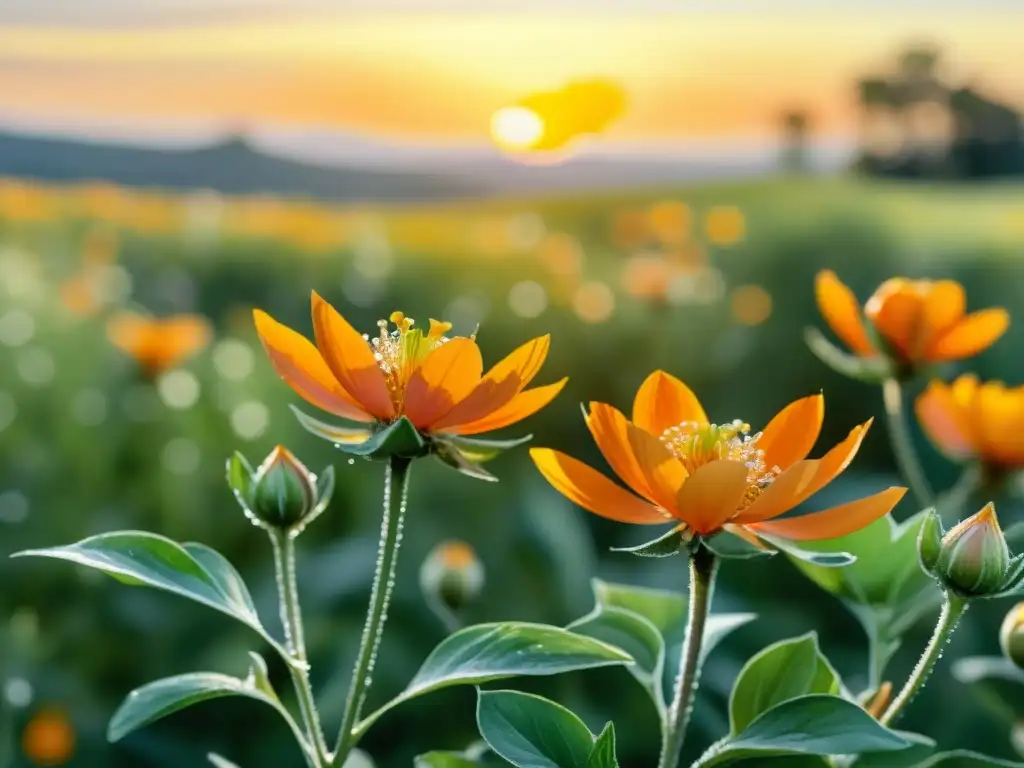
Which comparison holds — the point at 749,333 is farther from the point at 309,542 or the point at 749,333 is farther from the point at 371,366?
the point at 371,366

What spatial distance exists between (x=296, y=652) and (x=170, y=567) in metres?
0.04

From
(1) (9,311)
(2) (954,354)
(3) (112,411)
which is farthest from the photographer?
(1) (9,311)

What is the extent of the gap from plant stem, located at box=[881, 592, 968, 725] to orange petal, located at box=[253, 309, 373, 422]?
0.55 feet

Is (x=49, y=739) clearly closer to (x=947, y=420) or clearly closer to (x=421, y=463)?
(x=421, y=463)

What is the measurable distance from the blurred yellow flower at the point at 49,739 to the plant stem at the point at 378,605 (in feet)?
2.53

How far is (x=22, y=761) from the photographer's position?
3.26 feet

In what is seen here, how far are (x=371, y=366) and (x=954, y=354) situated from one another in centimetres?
31

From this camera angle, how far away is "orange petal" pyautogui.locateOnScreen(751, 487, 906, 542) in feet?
1.00

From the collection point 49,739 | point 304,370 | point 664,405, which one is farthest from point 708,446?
point 49,739

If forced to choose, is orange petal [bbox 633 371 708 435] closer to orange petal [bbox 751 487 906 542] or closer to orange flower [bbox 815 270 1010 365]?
orange petal [bbox 751 487 906 542]

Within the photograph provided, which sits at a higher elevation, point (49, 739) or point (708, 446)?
point (708, 446)

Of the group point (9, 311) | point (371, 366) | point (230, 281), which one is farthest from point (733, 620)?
point (230, 281)

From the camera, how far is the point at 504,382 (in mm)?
329

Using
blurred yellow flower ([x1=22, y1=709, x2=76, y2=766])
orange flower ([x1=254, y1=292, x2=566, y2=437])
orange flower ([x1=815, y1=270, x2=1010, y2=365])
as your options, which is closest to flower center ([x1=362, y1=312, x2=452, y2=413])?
orange flower ([x1=254, y1=292, x2=566, y2=437])
